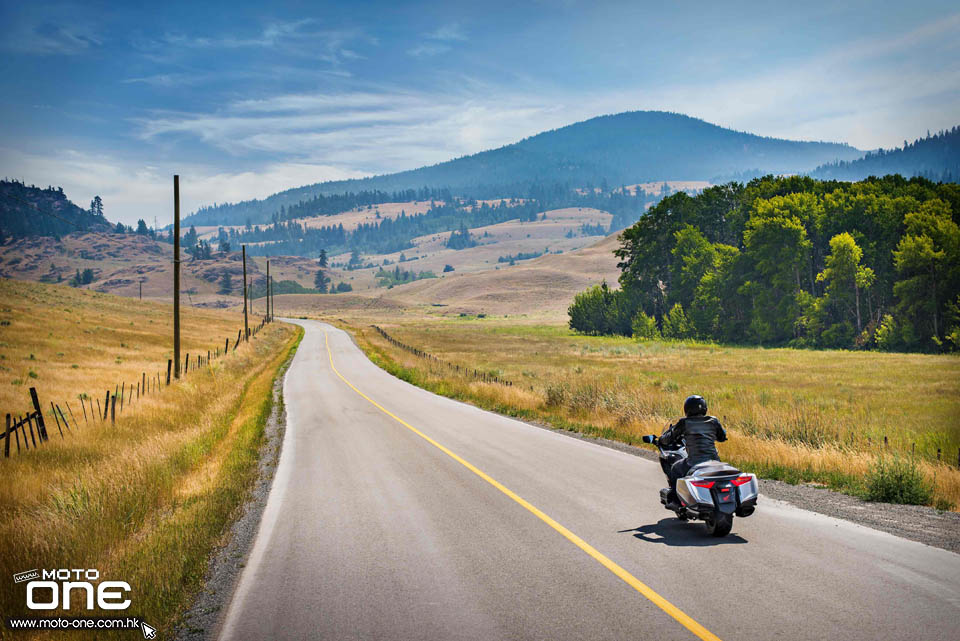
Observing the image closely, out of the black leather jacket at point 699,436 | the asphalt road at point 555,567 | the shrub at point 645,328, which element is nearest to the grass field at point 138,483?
the asphalt road at point 555,567

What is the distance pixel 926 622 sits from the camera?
197 inches

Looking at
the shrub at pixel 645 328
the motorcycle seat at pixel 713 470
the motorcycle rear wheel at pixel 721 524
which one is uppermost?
the motorcycle seat at pixel 713 470

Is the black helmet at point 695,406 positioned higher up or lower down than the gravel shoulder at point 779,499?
higher up

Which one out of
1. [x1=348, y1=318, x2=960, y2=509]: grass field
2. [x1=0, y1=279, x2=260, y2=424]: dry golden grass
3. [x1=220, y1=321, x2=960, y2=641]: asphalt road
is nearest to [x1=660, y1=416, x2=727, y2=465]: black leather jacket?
[x1=220, y1=321, x2=960, y2=641]: asphalt road

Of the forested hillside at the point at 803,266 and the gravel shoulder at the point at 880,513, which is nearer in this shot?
the gravel shoulder at the point at 880,513

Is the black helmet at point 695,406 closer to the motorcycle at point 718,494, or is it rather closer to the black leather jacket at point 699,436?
the black leather jacket at point 699,436

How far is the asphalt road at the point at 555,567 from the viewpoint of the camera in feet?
17.1

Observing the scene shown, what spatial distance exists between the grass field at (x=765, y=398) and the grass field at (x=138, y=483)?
30.9 feet

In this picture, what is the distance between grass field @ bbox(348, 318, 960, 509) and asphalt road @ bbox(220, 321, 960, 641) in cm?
334

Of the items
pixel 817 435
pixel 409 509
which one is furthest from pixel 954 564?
pixel 817 435

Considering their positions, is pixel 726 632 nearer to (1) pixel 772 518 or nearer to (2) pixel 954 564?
(2) pixel 954 564

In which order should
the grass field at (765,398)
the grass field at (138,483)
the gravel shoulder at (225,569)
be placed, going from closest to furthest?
the gravel shoulder at (225,569) → the grass field at (138,483) → the grass field at (765,398)

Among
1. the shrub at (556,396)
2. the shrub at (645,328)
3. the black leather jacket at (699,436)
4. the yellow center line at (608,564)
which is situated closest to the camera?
the yellow center line at (608,564)

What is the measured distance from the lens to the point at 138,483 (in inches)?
424
